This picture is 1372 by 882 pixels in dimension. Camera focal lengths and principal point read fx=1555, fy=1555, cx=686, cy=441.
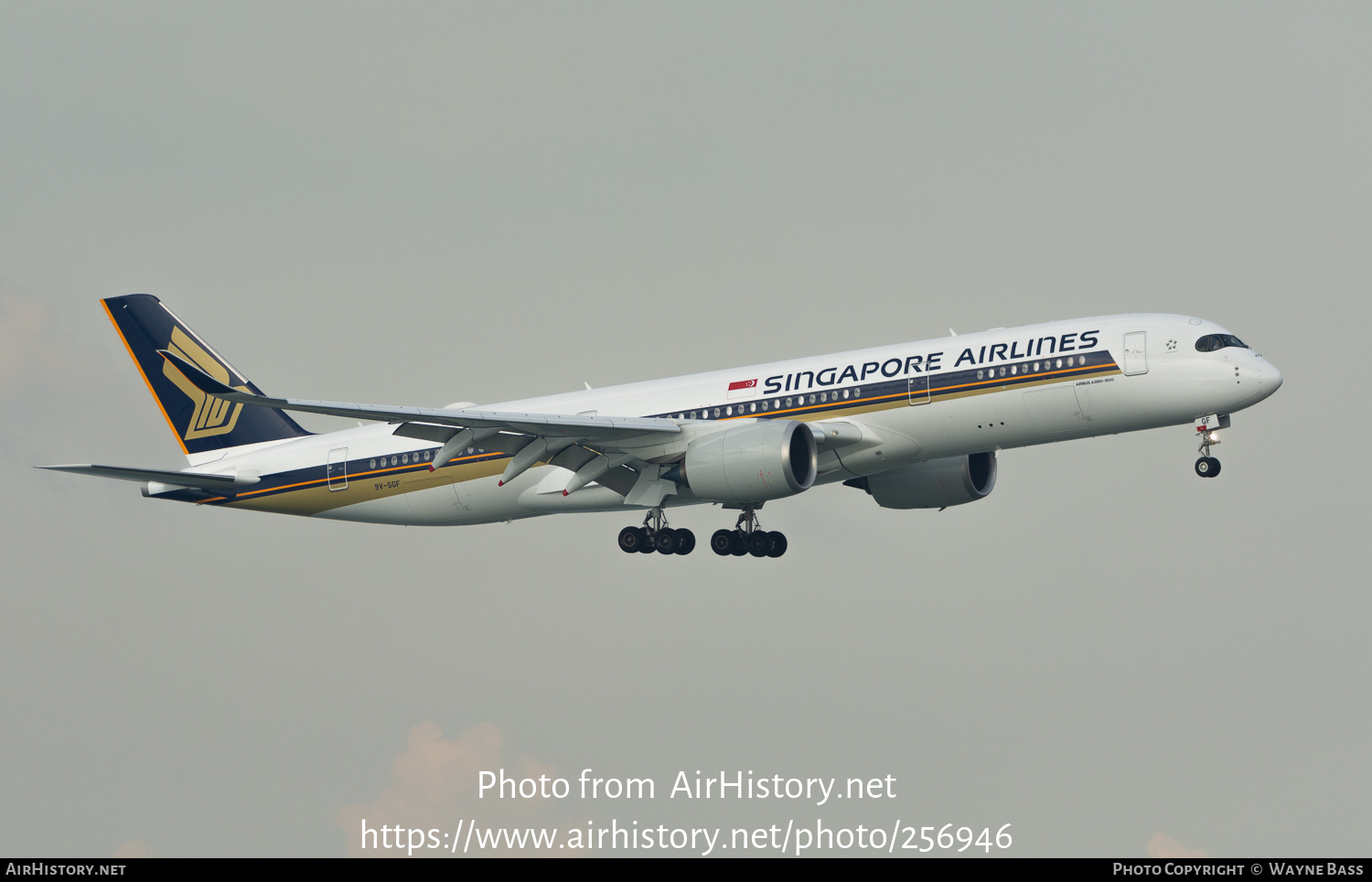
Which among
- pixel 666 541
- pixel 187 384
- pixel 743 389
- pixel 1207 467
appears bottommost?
pixel 666 541

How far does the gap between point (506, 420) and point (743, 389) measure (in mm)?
6890

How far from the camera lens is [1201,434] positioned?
1554 inches

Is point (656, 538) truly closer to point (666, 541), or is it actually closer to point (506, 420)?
point (666, 541)

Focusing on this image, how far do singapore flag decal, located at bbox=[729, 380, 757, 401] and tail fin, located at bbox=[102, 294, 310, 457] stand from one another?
15707 millimetres

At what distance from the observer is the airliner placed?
128 feet

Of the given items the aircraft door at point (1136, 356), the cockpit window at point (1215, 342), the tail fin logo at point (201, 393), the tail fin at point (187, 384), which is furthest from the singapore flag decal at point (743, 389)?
the tail fin logo at point (201, 393)

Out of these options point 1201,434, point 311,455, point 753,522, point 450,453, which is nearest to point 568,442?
point 450,453

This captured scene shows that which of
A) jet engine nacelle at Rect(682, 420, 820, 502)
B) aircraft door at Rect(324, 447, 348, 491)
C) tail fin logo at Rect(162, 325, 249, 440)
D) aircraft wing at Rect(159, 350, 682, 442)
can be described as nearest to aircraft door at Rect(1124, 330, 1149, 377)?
jet engine nacelle at Rect(682, 420, 820, 502)

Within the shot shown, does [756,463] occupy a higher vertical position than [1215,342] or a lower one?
lower

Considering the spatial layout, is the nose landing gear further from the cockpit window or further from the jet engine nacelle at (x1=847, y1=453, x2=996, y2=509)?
the jet engine nacelle at (x1=847, y1=453, x2=996, y2=509)

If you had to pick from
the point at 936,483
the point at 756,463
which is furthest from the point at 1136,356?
the point at 756,463

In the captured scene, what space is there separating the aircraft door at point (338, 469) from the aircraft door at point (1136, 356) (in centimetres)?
2364

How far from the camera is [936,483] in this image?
1858 inches

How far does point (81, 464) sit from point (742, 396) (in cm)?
1815
